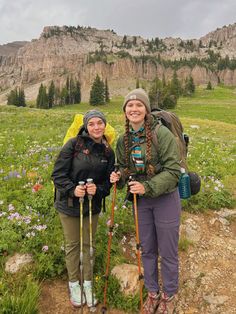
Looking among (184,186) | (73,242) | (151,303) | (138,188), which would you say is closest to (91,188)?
(138,188)

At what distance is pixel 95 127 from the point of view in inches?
226

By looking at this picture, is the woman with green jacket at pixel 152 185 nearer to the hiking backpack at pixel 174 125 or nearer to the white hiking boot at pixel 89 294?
the hiking backpack at pixel 174 125

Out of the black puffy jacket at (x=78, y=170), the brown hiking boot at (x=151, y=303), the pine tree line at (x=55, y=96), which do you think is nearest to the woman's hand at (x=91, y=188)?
the black puffy jacket at (x=78, y=170)

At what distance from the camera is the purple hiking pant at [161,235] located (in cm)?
564

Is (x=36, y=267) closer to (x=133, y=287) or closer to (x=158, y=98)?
(x=133, y=287)

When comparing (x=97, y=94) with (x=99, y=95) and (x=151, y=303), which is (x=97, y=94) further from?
(x=151, y=303)

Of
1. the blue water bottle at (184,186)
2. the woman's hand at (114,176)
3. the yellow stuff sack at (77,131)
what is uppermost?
the yellow stuff sack at (77,131)

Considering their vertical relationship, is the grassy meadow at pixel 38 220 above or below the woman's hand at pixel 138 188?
below

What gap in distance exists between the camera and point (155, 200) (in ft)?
18.6

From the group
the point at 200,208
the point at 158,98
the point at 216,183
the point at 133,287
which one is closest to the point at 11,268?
the point at 133,287

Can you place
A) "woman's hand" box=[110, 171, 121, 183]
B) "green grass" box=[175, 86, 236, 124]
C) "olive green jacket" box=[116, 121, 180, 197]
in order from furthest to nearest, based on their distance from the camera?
"green grass" box=[175, 86, 236, 124]
"woman's hand" box=[110, 171, 121, 183]
"olive green jacket" box=[116, 121, 180, 197]

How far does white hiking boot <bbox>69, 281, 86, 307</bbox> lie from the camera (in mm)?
5998

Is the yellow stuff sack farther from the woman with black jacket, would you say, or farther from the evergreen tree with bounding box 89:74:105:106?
the evergreen tree with bounding box 89:74:105:106

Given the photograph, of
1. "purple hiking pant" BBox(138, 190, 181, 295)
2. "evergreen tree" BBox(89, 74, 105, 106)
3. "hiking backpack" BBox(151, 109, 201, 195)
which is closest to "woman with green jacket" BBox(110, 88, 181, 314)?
"purple hiking pant" BBox(138, 190, 181, 295)
